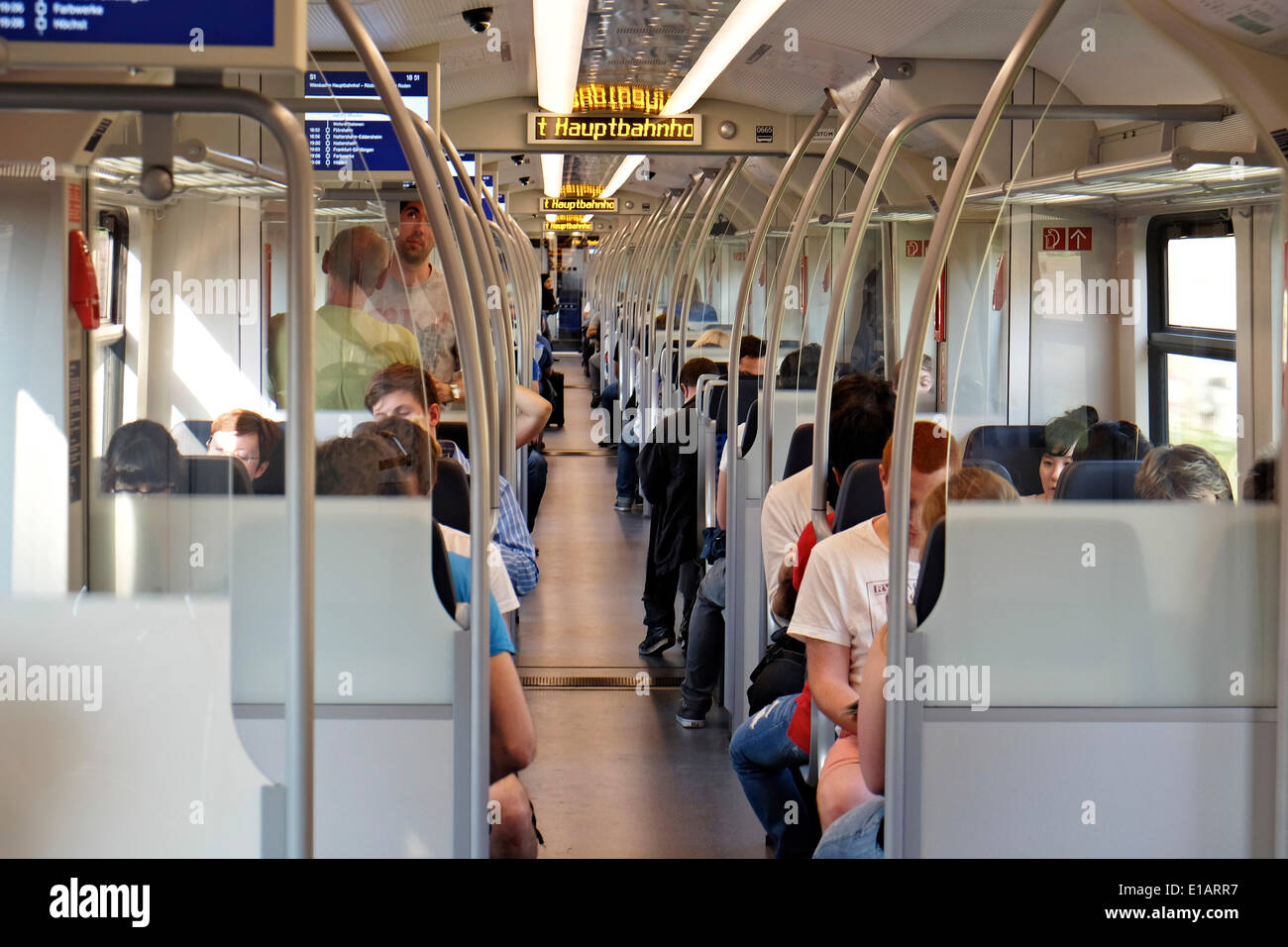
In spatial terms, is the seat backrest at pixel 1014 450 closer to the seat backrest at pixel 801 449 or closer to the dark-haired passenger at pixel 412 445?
the dark-haired passenger at pixel 412 445

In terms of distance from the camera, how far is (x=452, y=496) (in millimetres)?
3309

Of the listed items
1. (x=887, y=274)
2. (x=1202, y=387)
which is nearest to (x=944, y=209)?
(x=1202, y=387)

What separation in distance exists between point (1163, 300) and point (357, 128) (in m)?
3.44

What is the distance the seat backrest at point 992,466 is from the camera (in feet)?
8.61

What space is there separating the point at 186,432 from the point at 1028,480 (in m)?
1.59

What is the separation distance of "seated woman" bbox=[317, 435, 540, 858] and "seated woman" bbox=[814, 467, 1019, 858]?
67 cm

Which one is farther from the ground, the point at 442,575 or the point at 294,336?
the point at 294,336

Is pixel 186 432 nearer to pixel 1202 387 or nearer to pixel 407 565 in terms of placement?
pixel 407 565

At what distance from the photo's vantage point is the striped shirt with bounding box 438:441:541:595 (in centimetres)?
411

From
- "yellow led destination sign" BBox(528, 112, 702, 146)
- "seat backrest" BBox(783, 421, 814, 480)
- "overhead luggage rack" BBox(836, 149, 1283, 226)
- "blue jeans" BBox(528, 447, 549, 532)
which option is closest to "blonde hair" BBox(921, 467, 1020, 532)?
"overhead luggage rack" BBox(836, 149, 1283, 226)
